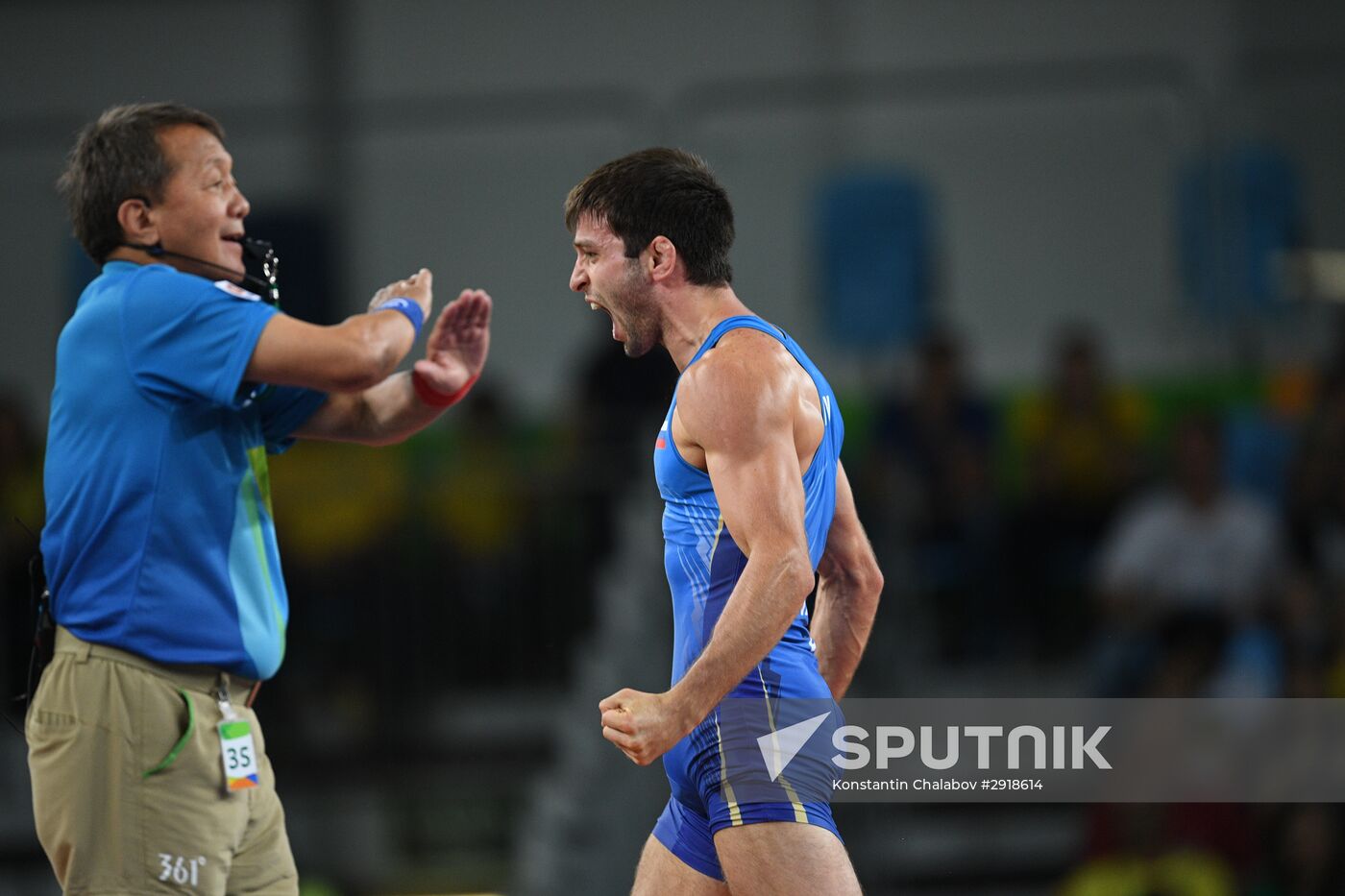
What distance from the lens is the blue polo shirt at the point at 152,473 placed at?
10.6 feet

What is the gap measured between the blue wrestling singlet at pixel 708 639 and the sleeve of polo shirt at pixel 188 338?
2.67 feet

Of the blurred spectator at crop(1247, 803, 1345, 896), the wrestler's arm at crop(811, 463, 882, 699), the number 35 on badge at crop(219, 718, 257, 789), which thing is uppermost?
the wrestler's arm at crop(811, 463, 882, 699)

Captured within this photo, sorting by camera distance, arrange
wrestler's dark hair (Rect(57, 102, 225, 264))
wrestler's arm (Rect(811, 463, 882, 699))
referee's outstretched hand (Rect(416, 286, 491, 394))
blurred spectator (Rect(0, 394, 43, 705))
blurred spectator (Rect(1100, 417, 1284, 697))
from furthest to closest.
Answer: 1. blurred spectator (Rect(0, 394, 43, 705))
2. blurred spectator (Rect(1100, 417, 1284, 697))
3. referee's outstretched hand (Rect(416, 286, 491, 394))
4. wrestler's arm (Rect(811, 463, 882, 699))
5. wrestler's dark hair (Rect(57, 102, 225, 264))

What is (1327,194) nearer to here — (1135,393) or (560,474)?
(1135,393)

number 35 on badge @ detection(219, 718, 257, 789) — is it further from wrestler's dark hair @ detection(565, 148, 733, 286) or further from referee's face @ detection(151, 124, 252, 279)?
wrestler's dark hair @ detection(565, 148, 733, 286)

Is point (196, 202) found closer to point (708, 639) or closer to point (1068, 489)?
point (708, 639)

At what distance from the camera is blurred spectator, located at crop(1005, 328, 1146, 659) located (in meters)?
7.86

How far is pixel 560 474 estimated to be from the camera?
784 centimetres

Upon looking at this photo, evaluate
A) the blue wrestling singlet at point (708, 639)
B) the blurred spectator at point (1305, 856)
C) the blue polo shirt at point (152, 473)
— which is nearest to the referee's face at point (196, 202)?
the blue polo shirt at point (152, 473)

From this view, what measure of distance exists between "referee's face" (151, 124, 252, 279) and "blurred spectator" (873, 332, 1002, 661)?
4491mm

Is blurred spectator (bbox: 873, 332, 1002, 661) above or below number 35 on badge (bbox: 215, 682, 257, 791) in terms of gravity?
below

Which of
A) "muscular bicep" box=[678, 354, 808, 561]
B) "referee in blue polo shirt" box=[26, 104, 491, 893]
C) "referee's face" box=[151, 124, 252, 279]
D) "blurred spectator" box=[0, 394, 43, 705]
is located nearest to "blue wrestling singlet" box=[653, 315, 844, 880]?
"muscular bicep" box=[678, 354, 808, 561]

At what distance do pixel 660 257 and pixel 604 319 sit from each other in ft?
24.7

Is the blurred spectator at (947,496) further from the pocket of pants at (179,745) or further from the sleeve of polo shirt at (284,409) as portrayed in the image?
the pocket of pants at (179,745)
